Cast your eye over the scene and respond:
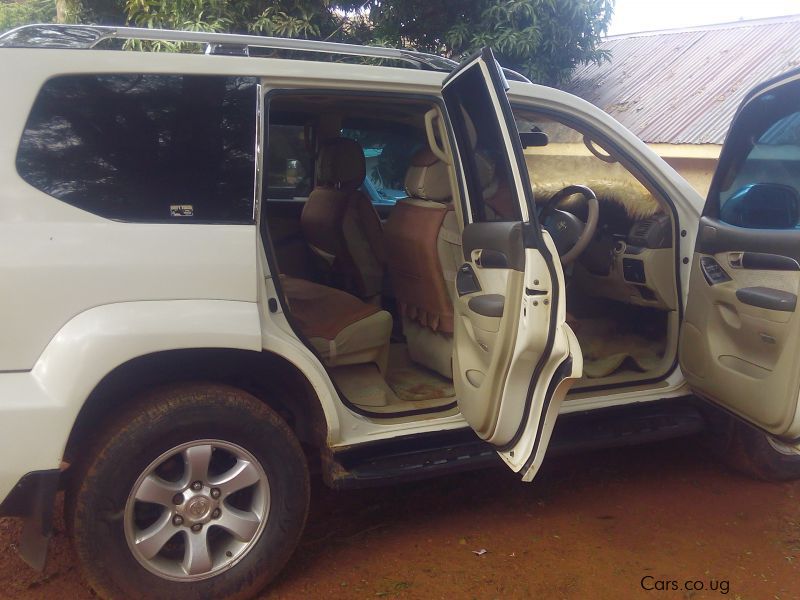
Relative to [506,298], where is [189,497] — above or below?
below

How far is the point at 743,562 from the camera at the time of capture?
312 cm

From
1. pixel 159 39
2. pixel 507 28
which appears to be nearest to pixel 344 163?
pixel 159 39

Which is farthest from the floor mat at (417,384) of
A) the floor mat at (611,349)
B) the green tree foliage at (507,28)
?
the green tree foliage at (507,28)

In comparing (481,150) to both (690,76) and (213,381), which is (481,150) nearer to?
(213,381)

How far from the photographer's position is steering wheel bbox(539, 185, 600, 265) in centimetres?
380

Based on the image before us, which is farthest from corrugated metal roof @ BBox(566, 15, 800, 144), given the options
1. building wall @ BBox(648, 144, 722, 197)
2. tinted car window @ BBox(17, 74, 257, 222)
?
tinted car window @ BBox(17, 74, 257, 222)

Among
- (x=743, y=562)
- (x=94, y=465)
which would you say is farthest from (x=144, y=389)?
(x=743, y=562)

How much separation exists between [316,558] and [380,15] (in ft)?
23.5

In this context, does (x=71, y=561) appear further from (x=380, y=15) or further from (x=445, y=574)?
(x=380, y=15)

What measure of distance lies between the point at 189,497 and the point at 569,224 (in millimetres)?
2362

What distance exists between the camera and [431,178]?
3.50 meters

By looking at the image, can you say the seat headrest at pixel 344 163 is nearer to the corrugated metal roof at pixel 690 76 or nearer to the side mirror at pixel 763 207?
the side mirror at pixel 763 207

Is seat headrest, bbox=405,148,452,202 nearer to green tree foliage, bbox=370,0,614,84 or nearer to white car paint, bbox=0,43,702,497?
white car paint, bbox=0,43,702,497

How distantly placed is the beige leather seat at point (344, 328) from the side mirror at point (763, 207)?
162cm
